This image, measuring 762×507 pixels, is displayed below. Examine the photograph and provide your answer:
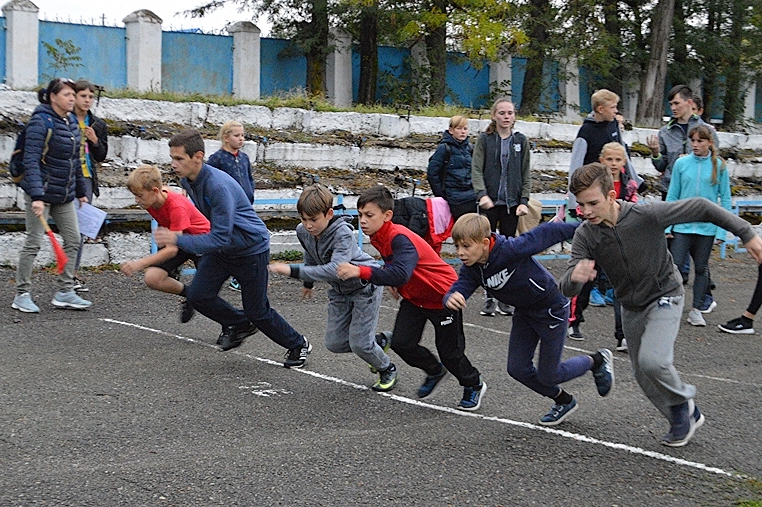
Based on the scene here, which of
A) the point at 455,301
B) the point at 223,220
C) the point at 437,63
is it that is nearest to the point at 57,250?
the point at 223,220

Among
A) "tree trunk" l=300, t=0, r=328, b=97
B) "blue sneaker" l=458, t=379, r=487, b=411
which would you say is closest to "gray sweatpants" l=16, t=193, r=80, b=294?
"blue sneaker" l=458, t=379, r=487, b=411

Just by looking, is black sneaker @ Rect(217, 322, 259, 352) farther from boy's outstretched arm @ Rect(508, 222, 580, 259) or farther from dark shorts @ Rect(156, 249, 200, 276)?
boy's outstretched arm @ Rect(508, 222, 580, 259)

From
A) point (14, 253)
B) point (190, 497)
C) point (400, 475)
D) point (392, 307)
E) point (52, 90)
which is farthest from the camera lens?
point (14, 253)

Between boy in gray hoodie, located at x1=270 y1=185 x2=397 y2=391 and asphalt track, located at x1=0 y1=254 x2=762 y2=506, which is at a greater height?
boy in gray hoodie, located at x1=270 y1=185 x2=397 y2=391

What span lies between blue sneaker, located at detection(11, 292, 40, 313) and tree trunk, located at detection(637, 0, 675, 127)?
1902 cm

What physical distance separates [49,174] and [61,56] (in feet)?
38.2

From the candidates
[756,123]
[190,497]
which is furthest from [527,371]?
[756,123]

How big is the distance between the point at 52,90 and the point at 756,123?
28421 mm

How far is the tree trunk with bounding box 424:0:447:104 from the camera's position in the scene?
23769mm

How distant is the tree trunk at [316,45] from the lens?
76.7 ft

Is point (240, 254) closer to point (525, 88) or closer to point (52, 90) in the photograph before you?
point (52, 90)

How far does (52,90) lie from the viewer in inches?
357

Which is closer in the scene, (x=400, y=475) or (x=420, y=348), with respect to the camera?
(x=400, y=475)

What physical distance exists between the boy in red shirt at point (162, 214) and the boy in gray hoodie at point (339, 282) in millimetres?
1041
